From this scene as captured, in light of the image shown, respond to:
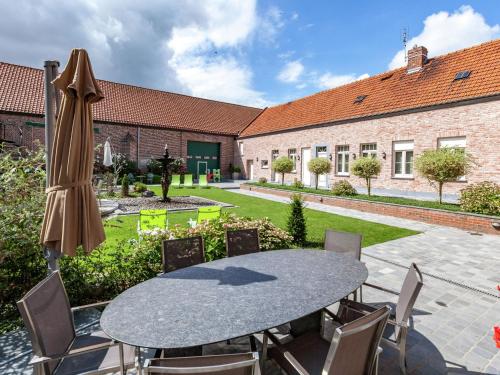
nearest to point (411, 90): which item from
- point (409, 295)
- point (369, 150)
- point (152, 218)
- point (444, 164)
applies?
point (369, 150)

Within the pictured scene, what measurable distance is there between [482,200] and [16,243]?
38.4 feet

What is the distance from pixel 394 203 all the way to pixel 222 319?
10.9 meters

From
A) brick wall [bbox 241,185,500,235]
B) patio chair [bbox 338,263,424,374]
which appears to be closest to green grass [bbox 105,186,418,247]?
brick wall [bbox 241,185,500,235]

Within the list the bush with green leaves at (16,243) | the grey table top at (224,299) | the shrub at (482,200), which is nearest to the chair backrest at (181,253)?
the grey table top at (224,299)

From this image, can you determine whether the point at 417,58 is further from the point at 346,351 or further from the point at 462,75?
the point at 346,351

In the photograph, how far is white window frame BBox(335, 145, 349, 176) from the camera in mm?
18516

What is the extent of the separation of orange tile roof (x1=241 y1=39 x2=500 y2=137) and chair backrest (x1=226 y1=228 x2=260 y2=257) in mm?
13332

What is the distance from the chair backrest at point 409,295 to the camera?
2.33 m

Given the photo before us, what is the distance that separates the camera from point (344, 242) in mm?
3945

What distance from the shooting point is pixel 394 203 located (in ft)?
37.0

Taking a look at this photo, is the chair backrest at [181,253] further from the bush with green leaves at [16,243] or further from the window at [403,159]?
the window at [403,159]

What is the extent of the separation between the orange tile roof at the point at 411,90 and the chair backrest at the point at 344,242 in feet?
40.9

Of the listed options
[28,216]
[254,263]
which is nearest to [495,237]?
[254,263]

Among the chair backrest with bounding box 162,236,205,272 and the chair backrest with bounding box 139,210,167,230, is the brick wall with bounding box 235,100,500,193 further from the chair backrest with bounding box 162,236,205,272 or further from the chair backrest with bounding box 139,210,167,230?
the chair backrest with bounding box 162,236,205,272
